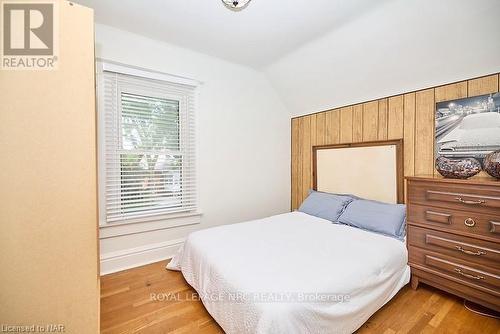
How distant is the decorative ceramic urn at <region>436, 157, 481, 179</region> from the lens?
1.78m

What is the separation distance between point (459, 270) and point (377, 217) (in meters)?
0.68

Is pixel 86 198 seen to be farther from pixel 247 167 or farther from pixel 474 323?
pixel 474 323

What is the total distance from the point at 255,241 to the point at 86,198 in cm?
130

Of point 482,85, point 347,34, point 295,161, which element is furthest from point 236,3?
point 295,161

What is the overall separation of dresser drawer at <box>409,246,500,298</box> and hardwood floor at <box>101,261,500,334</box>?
225 millimetres

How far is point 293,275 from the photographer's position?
4.61ft

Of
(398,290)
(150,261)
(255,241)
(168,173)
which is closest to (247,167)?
(168,173)

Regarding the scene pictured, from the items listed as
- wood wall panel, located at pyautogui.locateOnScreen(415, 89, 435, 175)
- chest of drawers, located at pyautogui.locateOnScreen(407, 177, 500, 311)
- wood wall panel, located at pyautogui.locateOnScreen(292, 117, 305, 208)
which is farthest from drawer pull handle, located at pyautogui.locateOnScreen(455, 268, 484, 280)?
wood wall panel, located at pyautogui.locateOnScreen(292, 117, 305, 208)

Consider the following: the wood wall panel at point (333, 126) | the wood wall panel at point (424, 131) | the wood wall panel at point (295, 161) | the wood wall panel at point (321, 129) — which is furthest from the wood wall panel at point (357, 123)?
the wood wall panel at point (295, 161)

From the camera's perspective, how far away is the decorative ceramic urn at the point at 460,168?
1.78 meters

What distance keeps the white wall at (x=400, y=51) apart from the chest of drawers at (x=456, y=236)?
109 centimetres

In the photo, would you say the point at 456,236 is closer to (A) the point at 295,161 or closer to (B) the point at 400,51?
(B) the point at 400,51

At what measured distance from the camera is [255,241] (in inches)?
76.4

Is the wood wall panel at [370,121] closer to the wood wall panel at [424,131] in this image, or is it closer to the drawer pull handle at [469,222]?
the wood wall panel at [424,131]
